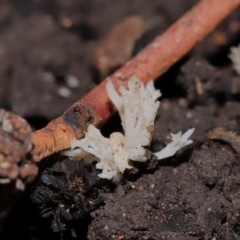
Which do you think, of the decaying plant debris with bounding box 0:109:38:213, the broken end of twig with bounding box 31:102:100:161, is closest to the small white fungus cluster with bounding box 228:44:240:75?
the broken end of twig with bounding box 31:102:100:161

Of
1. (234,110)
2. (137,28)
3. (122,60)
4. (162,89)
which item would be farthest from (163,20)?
(234,110)

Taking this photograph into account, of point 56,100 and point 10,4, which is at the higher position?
point 10,4

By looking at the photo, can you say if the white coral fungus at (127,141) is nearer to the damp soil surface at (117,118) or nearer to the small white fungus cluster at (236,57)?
the damp soil surface at (117,118)

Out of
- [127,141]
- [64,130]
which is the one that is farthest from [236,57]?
[64,130]

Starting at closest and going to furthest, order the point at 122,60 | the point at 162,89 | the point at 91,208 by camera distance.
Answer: the point at 91,208 < the point at 162,89 < the point at 122,60


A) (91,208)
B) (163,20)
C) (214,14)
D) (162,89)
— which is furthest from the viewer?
(163,20)

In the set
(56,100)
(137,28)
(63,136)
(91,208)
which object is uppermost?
(137,28)

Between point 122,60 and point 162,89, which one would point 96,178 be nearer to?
point 162,89

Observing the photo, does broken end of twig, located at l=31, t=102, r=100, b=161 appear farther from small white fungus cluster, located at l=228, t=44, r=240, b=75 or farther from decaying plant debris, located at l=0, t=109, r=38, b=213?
A: small white fungus cluster, located at l=228, t=44, r=240, b=75
